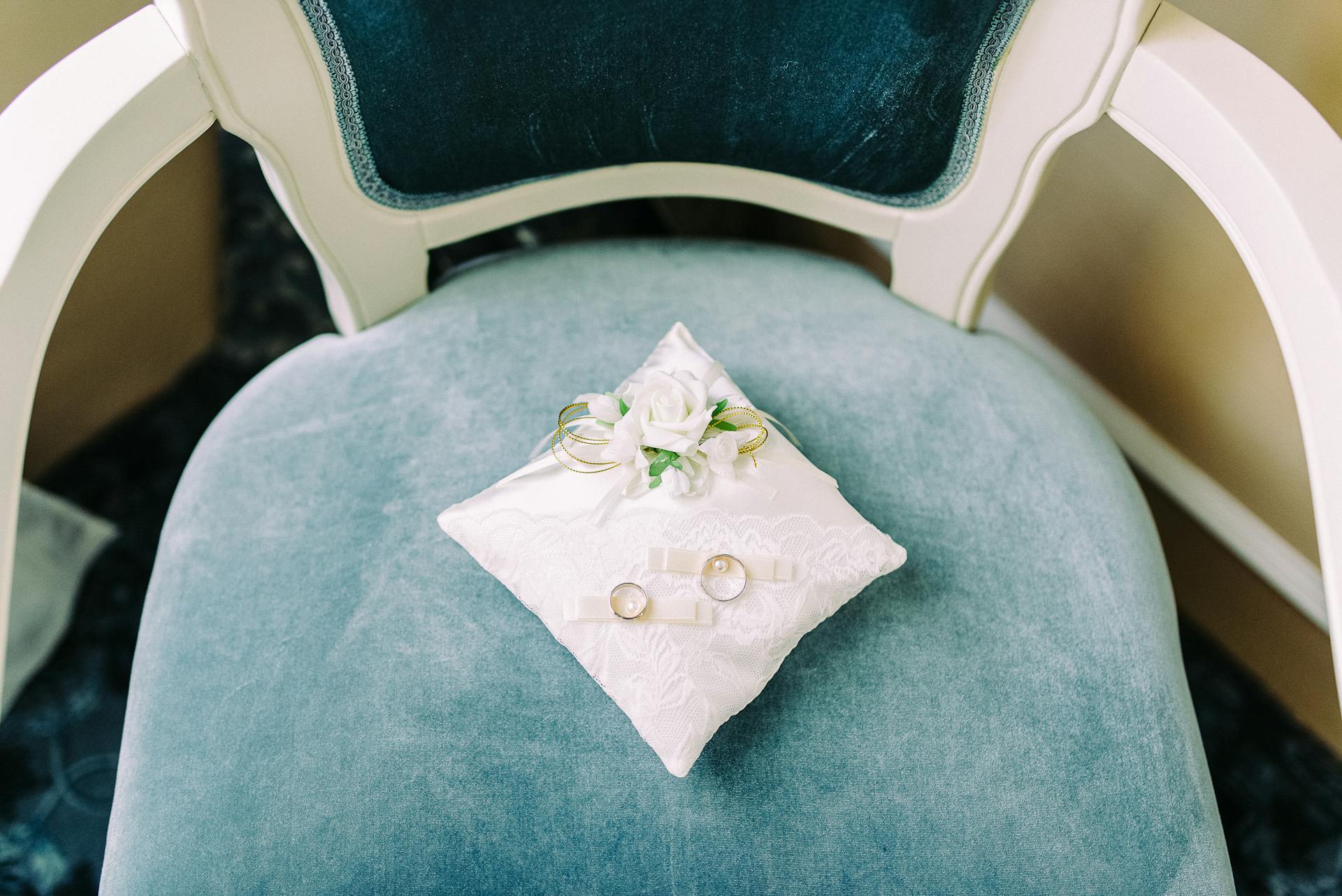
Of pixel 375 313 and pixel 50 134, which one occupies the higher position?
pixel 50 134

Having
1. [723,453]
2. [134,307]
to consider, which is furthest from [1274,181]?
[134,307]

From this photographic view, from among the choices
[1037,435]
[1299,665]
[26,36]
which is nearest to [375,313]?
[26,36]

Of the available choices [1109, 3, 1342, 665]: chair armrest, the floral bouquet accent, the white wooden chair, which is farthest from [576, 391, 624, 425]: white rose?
[1109, 3, 1342, 665]: chair armrest

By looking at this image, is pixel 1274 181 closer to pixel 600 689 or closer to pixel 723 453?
pixel 723 453

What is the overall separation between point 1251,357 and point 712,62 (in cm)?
53

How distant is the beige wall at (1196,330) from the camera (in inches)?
28.7

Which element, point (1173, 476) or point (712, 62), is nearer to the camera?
point (712, 62)

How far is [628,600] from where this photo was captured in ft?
1.60

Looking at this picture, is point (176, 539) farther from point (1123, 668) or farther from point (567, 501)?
point (1123, 668)

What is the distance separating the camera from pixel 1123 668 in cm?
52

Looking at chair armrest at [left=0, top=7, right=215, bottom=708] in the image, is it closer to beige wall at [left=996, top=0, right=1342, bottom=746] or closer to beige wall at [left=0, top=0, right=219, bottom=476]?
beige wall at [left=0, top=0, right=219, bottom=476]
